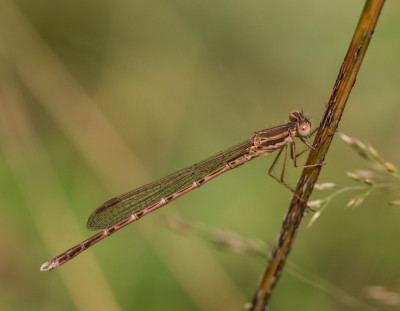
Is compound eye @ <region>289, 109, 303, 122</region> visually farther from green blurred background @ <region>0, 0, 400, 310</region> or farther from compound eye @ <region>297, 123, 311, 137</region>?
green blurred background @ <region>0, 0, 400, 310</region>

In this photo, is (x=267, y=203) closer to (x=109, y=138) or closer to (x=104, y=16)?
(x=109, y=138)

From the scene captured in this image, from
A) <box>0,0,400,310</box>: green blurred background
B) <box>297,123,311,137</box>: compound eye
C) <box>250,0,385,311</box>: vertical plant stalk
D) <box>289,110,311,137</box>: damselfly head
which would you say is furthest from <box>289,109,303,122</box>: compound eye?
<box>250,0,385,311</box>: vertical plant stalk

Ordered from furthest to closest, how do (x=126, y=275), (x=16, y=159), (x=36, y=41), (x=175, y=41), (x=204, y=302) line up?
(x=175, y=41) → (x=36, y=41) → (x=16, y=159) → (x=126, y=275) → (x=204, y=302)

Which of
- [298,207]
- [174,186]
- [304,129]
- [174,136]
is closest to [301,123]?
[304,129]

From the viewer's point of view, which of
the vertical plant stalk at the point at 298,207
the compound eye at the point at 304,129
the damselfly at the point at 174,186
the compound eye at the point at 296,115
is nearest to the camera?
the vertical plant stalk at the point at 298,207

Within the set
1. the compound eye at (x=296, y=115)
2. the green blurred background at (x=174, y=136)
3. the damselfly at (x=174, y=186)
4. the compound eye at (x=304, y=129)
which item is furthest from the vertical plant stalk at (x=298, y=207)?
the damselfly at (x=174, y=186)

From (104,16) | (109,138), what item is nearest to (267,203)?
(109,138)

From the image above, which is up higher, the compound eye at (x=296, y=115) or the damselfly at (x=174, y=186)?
the compound eye at (x=296, y=115)

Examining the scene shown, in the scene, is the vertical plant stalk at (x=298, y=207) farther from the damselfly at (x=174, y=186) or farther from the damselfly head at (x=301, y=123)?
the damselfly at (x=174, y=186)

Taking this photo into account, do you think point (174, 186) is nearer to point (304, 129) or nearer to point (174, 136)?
point (304, 129)
